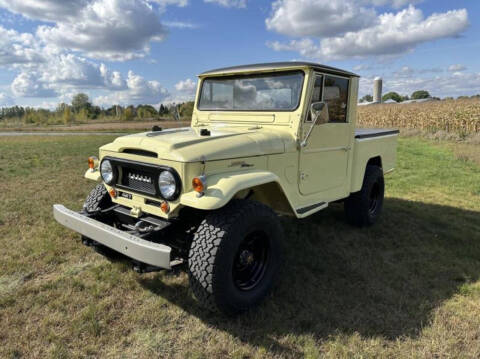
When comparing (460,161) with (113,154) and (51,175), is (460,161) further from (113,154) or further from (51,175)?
(51,175)

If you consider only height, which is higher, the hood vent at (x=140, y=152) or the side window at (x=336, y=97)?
the side window at (x=336, y=97)

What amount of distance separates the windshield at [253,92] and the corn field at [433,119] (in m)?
14.9

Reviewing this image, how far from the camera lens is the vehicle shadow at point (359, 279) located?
294cm

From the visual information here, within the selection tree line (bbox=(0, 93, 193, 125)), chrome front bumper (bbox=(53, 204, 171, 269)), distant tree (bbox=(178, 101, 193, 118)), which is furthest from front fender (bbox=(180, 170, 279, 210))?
tree line (bbox=(0, 93, 193, 125))

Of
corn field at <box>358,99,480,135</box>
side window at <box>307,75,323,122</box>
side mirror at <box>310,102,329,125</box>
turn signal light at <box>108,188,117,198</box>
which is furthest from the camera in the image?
corn field at <box>358,99,480,135</box>

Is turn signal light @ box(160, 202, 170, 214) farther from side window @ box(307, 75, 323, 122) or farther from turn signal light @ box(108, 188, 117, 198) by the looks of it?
side window @ box(307, 75, 323, 122)

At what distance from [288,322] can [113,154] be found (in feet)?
7.32

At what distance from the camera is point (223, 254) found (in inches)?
105

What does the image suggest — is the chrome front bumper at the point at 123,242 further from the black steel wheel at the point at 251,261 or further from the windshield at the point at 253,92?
the windshield at the point at 253,92

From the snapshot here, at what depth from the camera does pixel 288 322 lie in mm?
2973

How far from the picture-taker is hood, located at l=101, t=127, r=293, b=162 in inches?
113

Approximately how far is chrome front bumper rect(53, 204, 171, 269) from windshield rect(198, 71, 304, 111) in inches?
81.4

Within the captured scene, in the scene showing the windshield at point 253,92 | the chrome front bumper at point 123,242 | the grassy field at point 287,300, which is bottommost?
the grassy field at point 287,300

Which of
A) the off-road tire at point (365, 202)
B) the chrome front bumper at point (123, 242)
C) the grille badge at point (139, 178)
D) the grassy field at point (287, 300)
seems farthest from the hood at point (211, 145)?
the off-road tire at point (365, 202)
